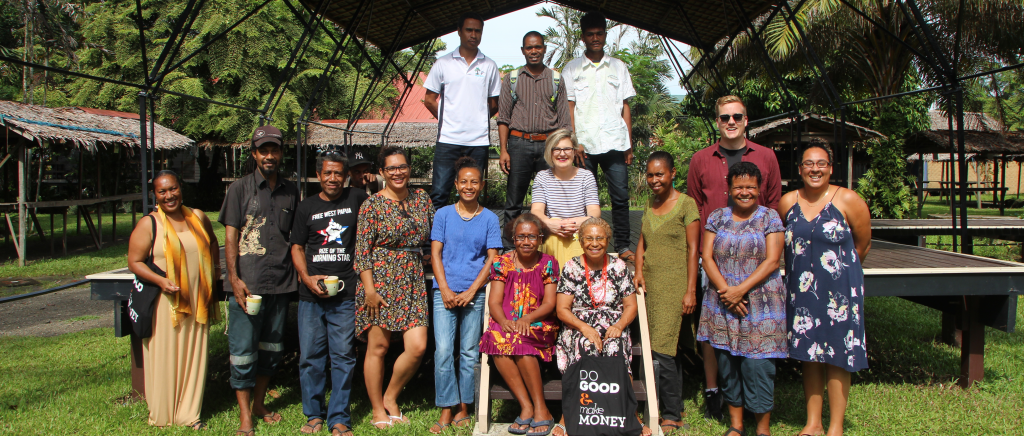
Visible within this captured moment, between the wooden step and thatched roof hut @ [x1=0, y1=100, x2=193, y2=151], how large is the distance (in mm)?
9667

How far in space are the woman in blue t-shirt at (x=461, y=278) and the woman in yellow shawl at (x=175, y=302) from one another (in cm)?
152

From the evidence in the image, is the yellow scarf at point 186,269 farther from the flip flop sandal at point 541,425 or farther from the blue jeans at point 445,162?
the flip flop sandal at point 541,425

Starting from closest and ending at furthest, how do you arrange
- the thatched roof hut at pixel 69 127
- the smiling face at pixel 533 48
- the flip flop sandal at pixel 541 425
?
1. the flip flop sandal at pixel 541 425
2. the smiling face at pixel 533 48
3. the thatched roof hut at pixel 69 127

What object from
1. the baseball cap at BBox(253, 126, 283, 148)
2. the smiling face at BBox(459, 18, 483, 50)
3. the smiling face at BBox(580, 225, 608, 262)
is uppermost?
the smiling face at BBox(459, 18, 483, 50)

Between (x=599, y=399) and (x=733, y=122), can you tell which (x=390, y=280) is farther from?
(x=733, y=122)

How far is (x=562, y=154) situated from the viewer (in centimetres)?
413

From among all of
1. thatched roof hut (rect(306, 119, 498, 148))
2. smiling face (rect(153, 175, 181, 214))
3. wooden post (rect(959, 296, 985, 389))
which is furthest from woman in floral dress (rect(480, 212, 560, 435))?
thatched roof hut (rect(306, 119, 498, 148))

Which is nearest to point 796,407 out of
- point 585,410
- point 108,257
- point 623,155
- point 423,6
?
point 585,410

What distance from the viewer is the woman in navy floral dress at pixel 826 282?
136 inches

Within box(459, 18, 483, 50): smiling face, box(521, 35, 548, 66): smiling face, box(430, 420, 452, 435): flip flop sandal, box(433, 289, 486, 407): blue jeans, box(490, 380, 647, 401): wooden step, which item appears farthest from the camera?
box(459, 18, 483, 50): smiling face

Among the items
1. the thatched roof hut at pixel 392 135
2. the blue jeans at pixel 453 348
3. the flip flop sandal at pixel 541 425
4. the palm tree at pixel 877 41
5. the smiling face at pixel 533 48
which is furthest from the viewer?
the thatched roof hut at pixel 392 135

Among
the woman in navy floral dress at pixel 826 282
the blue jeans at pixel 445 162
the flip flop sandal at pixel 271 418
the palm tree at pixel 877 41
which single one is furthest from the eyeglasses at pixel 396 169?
the palm tree at pixel 877 41

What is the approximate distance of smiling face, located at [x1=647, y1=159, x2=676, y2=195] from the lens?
12.4ft

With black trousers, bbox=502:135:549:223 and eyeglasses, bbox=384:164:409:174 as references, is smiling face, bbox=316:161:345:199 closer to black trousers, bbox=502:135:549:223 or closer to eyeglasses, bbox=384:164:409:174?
eyeglasses, bbox=384:164:409:174
